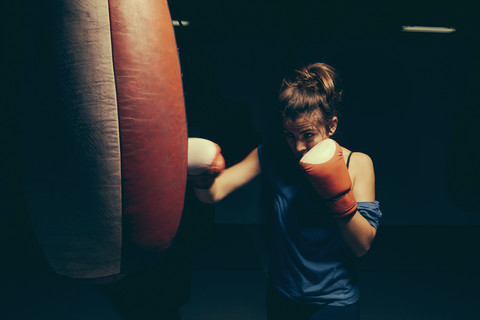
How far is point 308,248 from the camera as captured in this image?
0.70 meters

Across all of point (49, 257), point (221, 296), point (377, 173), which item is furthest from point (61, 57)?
point (377, 173)

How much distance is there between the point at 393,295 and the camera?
1.57m

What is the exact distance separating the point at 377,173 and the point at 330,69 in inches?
67.8

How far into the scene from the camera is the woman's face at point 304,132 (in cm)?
65

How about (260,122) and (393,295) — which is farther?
(260,122)

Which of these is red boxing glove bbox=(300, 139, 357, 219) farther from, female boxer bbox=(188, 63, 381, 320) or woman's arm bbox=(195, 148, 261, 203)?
woman's arm bbox=(195, 148, 261, 203)

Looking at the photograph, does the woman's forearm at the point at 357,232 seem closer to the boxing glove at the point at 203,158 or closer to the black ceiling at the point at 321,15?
the boxing glove at the point at 203,158

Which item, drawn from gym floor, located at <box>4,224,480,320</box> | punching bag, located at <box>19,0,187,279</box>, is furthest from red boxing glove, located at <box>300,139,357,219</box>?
gym floor, located at <box>4,224,480,320</box>

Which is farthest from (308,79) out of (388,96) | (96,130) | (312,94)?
(388,96)

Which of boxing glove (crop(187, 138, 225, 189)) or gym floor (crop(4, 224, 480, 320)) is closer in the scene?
boxing glove (crop(187, 138, 225, 189))

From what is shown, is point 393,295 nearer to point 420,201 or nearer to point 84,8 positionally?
point 420,201

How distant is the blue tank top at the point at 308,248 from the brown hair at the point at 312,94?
18 cm

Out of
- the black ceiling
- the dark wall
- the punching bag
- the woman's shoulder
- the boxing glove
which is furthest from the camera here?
the dark wall

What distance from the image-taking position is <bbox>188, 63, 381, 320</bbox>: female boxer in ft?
2.04
